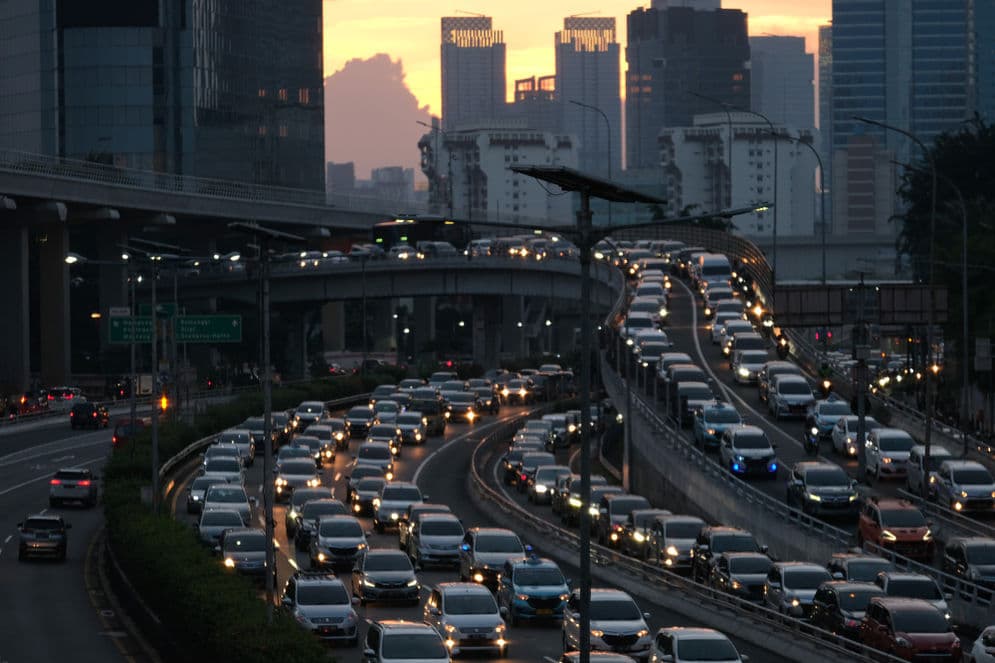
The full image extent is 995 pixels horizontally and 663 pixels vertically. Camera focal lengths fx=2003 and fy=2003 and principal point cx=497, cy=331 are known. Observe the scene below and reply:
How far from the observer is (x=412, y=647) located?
30.8 m

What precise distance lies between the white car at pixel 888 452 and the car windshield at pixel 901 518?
10350 mm

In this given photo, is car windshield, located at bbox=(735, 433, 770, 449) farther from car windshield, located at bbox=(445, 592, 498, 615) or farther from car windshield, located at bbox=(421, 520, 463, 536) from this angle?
car windshield, located at bbox=(445, 592, 498, 615)

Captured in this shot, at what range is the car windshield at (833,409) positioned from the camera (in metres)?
65.1

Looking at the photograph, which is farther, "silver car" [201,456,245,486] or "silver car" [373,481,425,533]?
"silver car" [201,456,245,486]

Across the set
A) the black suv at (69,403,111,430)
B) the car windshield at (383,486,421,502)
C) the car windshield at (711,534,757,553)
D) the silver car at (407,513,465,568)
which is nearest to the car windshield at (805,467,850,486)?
the car windshield at (711,534,757,553)

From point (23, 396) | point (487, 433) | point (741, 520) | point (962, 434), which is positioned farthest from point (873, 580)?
point (23, 396)

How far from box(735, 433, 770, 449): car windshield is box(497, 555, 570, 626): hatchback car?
18.2 meters

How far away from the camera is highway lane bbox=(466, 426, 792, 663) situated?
36.2m

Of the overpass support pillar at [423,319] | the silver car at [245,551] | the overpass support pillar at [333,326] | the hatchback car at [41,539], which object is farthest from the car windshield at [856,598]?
the overpass support pillar at [423,319]

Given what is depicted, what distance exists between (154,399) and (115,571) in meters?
8.33

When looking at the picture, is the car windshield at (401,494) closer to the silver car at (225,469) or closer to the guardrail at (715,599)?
the guardrail at (715,599)

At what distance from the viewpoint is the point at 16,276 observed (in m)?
116

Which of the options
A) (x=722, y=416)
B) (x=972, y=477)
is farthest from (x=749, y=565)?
(x=722, y=416)

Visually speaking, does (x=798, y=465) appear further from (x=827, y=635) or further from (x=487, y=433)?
(x=487, y=433)
